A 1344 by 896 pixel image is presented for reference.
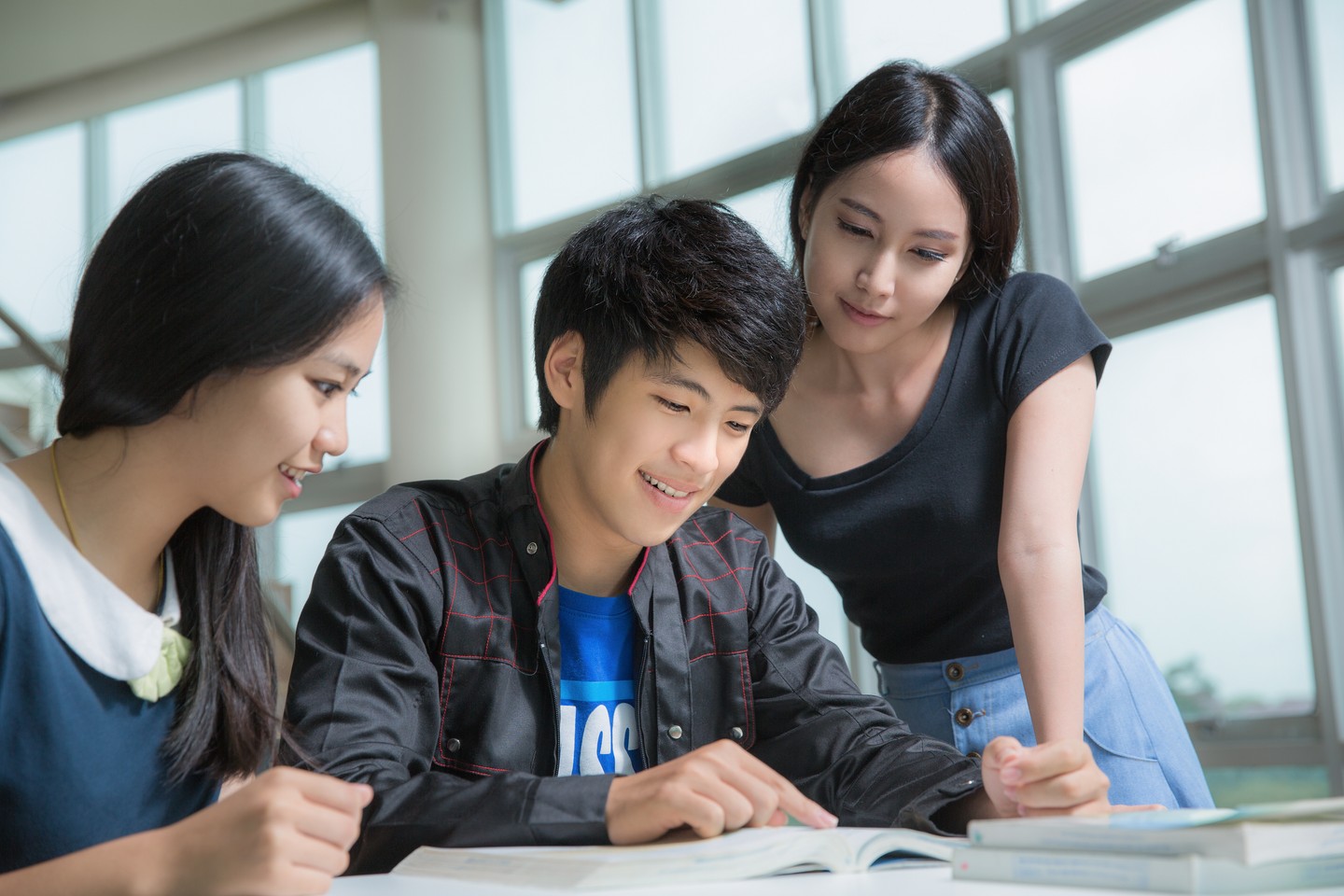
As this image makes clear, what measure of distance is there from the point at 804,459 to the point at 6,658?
103 centimetres

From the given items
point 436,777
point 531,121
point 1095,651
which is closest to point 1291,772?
point 1095,651

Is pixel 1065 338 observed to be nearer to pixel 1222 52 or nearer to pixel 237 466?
pixel 237 466

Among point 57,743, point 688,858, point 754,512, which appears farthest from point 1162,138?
point 57,743

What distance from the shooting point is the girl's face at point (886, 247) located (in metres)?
1.56

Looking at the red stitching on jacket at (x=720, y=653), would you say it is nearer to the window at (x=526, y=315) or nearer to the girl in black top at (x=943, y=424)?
the girl in black top at (x=943, y=424)

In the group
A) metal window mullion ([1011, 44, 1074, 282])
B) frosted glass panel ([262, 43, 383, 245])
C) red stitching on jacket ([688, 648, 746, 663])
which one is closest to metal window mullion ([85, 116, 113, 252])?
frosted glass panel ([262, 43, 383, 245])

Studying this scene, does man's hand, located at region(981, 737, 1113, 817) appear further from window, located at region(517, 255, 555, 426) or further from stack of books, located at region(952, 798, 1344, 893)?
window, located at region(517, 255, 555, 426)

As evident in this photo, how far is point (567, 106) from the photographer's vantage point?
575cm

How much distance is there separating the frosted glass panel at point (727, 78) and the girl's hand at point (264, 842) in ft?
13.5

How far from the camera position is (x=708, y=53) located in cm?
512

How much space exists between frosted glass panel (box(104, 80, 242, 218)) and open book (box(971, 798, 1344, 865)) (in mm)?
6370

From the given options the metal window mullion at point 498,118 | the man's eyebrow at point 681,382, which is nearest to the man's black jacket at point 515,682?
the man's eyebrow at point 681,382

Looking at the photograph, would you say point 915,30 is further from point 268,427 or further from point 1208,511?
point 268,427

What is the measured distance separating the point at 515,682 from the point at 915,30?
3.48 m
